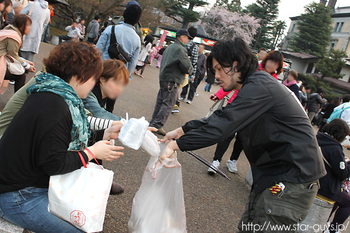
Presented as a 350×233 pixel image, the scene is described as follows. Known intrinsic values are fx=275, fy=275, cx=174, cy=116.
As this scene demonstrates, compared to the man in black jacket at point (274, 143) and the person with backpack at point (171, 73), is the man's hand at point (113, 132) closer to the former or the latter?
the man in black jacket at point (274, 143)

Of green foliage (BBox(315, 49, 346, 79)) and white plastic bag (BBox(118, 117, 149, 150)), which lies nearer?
white plastic bag (BBox(118, 117, 149, 150))

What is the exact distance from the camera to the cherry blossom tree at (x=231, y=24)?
43875mm

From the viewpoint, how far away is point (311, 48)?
42344 millimetres

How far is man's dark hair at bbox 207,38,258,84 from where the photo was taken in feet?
6.33

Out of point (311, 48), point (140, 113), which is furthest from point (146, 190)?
point (311, 48)

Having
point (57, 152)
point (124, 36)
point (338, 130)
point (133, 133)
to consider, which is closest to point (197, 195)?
point (338, 130)

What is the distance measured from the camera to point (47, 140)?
1.45 meters

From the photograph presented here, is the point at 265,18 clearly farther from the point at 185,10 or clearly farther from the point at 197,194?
the point at 197,194

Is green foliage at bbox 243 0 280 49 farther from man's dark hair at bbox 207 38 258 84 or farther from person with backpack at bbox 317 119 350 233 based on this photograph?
man's dark hair at bbox 207 38 258 84

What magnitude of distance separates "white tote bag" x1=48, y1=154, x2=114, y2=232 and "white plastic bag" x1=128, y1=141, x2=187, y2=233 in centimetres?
65

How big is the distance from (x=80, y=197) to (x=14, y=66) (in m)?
3.41

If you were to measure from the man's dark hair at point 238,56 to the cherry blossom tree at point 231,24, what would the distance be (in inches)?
1718

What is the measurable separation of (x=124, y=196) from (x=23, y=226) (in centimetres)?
146

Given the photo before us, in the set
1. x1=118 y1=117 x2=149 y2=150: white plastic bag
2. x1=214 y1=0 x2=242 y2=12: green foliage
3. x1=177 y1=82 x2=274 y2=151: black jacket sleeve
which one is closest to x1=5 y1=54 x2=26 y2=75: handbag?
x1=118 y1=117 x2=149 y2=150: white plastic bag
